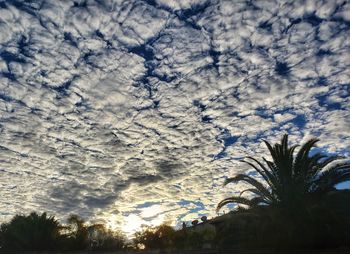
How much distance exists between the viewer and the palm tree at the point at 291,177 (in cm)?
1686

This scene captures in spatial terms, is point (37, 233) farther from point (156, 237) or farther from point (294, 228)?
point (294, 228)

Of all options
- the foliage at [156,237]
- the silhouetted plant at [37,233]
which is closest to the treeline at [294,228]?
the foliage at [156,237]

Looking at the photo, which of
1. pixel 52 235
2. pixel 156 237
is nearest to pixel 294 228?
pixel 156 237

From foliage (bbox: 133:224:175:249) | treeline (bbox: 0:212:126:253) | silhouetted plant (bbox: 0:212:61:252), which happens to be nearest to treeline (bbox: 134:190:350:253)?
foliage (bbox: 133:224:175:249)

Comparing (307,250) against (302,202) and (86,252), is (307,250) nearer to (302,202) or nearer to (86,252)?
(302,202)

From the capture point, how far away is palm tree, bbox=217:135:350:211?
55.3 ft

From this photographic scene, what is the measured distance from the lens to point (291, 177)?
17.2m

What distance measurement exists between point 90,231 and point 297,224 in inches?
903

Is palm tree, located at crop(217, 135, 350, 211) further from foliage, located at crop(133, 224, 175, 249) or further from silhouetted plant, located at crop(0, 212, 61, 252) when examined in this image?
silhouetted plant, located at crop(0, 212, 61, 252)

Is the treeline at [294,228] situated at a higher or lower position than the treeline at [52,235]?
lower

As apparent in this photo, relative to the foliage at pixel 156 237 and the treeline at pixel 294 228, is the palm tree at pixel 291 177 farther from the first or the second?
the foliage at pixel 156 237

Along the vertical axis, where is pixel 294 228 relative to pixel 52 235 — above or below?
below

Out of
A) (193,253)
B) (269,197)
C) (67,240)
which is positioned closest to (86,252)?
(67,240)

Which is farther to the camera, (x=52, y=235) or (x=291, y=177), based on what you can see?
(x=52, y=235)
